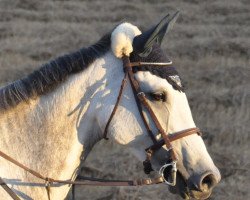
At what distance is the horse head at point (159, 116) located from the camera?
3.81m

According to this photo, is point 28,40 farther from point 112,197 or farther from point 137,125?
point 137,125

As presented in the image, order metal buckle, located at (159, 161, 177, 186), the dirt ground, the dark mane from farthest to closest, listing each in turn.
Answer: the dirt ground, the dark mane, metal buckle, located at (159, 161, 177, 186)

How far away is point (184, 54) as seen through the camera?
1561cm

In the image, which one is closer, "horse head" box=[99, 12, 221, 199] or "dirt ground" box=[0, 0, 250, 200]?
"horse head" box=[99, 12, 221, 199]

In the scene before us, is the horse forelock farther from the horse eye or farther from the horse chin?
the horse chin

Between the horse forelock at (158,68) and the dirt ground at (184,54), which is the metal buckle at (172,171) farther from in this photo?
the dirt ground at (184,54)

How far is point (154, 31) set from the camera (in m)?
3.78

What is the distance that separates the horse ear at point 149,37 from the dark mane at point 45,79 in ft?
1.08

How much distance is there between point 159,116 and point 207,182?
56 cm

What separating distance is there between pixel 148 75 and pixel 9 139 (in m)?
1.10

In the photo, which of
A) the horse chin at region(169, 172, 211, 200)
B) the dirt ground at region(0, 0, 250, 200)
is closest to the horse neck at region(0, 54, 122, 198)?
the horse chin at region(169, 172, 211, 200)

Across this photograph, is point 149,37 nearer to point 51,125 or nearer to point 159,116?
point 159,116

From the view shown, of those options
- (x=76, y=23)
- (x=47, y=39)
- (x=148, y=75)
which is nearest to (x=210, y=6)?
(x=76, y=23)

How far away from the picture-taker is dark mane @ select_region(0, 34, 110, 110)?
394cm
